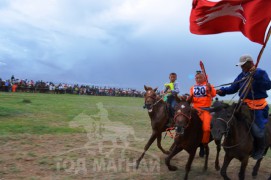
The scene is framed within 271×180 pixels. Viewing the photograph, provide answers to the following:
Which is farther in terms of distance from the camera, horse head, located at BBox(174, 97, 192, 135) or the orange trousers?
the orange trousers

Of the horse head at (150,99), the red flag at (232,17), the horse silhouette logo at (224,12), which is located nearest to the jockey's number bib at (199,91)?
the red flag at (232,17)

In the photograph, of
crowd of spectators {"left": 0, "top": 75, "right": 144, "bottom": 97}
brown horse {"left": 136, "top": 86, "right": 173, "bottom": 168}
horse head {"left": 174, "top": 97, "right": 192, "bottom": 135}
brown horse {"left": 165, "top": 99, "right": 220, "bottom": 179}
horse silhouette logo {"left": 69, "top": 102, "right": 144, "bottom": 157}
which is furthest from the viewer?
crowd of spectators {"left": 0, "top": 75, "right": 144, "bottom": 97}

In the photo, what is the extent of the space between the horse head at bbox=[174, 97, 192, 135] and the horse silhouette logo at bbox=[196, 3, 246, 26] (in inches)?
111

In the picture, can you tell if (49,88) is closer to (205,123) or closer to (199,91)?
(199,91)

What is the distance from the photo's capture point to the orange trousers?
854 centimetres

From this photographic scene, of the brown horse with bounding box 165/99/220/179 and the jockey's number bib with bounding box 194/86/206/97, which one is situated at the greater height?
the jockey's number bib with bounding box 194/86/206/97

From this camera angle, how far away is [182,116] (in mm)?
7809

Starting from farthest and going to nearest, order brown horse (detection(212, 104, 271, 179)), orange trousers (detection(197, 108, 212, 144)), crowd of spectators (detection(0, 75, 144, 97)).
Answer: crowd of spectators (detection(0, 75, 144, 97)) < orange trousers (detection(197, 108, 212, 144)) < brown horse (detection(212, 104, 271, 179))

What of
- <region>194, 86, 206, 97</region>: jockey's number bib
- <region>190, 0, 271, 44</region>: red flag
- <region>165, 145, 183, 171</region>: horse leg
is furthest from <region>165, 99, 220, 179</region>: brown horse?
<region>190, 0, 271, 44</region>: red flag

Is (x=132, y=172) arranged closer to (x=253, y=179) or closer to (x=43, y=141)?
(x=253, y=179)

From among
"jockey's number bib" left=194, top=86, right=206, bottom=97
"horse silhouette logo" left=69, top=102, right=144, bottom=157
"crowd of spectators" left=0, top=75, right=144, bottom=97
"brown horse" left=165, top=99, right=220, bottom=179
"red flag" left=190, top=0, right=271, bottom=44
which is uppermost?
"red flag" left=190, top=0, right=271, bottom=44

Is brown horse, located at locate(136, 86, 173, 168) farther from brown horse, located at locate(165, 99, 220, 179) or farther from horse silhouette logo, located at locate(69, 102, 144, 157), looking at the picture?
brown horse, located at locate(165, 99, 220, 179)

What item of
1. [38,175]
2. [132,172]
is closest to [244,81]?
[132,172]

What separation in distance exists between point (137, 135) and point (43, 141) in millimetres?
4732
